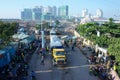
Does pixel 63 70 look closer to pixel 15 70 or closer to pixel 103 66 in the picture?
pixel 103 66

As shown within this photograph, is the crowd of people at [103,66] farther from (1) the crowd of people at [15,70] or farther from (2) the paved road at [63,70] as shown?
(1) the crowd of people at [15,70]

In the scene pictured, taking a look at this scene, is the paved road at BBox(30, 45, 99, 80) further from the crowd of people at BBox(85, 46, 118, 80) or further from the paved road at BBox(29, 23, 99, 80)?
the crowd of people at BBox(85, 46, 118, 80)

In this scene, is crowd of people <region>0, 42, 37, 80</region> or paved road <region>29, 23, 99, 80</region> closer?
crowd of people <region>0, 42, 37, 80</region>

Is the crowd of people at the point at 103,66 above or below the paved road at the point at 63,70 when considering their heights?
above

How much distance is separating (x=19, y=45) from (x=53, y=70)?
11213 millimetres

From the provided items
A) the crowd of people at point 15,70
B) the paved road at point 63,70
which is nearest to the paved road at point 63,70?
the paved road at point 63,70

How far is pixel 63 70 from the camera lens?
2633 centimetres

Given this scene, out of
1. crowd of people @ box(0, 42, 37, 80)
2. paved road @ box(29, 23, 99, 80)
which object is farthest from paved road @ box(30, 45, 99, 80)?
crowd of people @ box(0, 42, 37, 80)

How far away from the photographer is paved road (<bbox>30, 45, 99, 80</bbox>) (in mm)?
23495

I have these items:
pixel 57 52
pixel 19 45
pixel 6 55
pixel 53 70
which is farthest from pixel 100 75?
pixel 19 45

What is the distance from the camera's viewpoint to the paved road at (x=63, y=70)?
77.1 ft

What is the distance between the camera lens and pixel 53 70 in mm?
26156

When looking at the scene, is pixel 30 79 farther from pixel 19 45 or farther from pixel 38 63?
pixel 19 45

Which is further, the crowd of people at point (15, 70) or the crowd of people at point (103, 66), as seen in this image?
the crowd of people at point (103, 66)
